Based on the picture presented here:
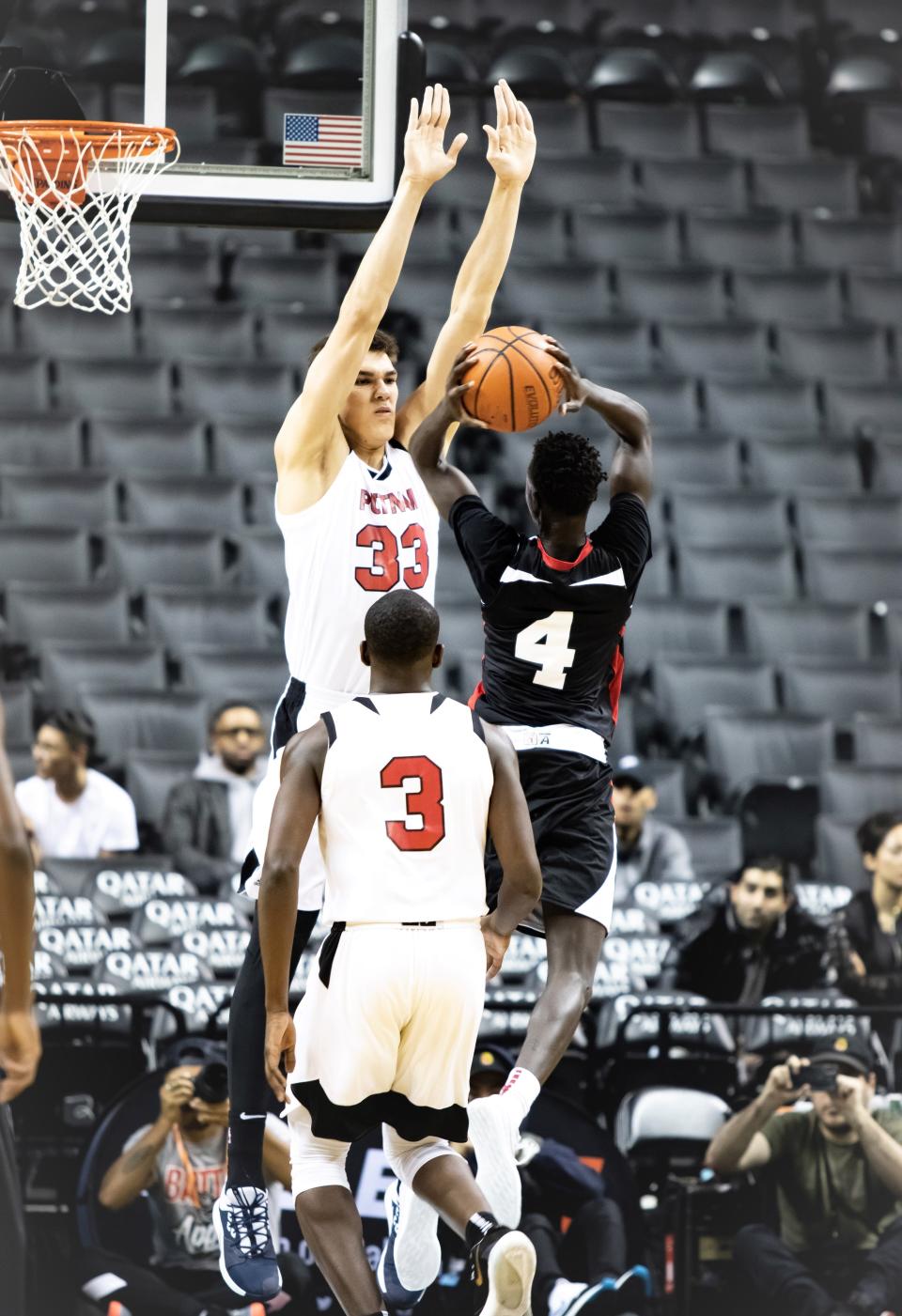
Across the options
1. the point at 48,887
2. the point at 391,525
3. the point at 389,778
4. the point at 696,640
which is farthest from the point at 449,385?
the point at 696,640

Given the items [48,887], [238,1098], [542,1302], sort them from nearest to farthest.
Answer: [238,1098] → [542,1302] → [48,887]

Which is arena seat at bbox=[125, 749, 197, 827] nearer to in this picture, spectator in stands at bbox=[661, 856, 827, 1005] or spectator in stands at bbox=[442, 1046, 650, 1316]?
spectator in stands at bbox=[661, 856, 827, 1005]

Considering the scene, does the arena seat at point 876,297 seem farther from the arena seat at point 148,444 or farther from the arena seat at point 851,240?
the arena seat at point 148,444

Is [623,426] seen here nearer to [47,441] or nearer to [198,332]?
[47,441]

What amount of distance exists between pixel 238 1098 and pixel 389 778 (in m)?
1.05

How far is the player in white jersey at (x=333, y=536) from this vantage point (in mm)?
5160

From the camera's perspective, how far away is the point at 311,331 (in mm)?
13141

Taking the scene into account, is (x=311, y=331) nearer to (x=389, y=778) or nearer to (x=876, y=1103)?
(x=876, y=1103)

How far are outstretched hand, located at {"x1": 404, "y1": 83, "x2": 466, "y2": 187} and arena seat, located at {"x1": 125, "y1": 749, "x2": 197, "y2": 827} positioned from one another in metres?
5.21

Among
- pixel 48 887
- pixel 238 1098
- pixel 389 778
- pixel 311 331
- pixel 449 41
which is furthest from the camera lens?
pixel 449 41

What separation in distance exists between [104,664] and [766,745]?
360 cm

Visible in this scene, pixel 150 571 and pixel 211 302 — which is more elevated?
pixel 211 302

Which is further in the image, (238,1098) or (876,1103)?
(876,1103)

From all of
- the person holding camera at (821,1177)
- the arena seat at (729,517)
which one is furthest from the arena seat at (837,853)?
the arena seat at (729,517)
